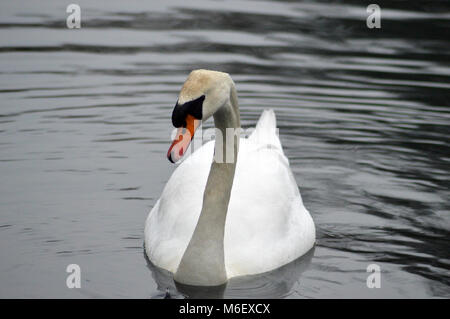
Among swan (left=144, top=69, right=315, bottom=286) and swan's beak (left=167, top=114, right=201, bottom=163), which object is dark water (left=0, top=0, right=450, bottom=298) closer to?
swan (left=144, top=69, right=315, bottom=286)

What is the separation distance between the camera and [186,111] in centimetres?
704

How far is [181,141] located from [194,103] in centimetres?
31

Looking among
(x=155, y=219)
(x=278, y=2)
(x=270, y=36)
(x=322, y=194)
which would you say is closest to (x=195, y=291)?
(x=155, y=219)

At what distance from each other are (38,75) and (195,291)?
6.84m

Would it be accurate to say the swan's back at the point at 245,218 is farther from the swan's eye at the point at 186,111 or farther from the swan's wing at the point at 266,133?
the swan's eye at the point at 186,111

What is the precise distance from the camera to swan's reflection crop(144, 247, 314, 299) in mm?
7758

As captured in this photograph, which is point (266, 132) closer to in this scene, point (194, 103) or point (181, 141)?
point (194, 103)

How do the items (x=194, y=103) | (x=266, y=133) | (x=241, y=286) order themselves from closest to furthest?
(x=194, y=103)
(x=241, y=286)
(x=266, y=133)

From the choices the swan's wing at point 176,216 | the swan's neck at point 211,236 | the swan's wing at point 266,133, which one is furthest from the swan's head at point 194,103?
the swan's wing at point 266,133

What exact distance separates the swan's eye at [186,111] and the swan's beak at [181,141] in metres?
0.03

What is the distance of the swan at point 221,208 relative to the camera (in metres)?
7.27

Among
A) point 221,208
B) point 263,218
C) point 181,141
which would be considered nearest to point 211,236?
point 221,208

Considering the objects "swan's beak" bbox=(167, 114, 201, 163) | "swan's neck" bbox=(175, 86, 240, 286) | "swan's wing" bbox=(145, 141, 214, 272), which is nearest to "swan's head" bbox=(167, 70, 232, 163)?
"swan's beak" bbox=(167, 114, 201, 163)

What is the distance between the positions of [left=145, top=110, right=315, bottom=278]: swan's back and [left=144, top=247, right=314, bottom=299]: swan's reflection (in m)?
0.06
